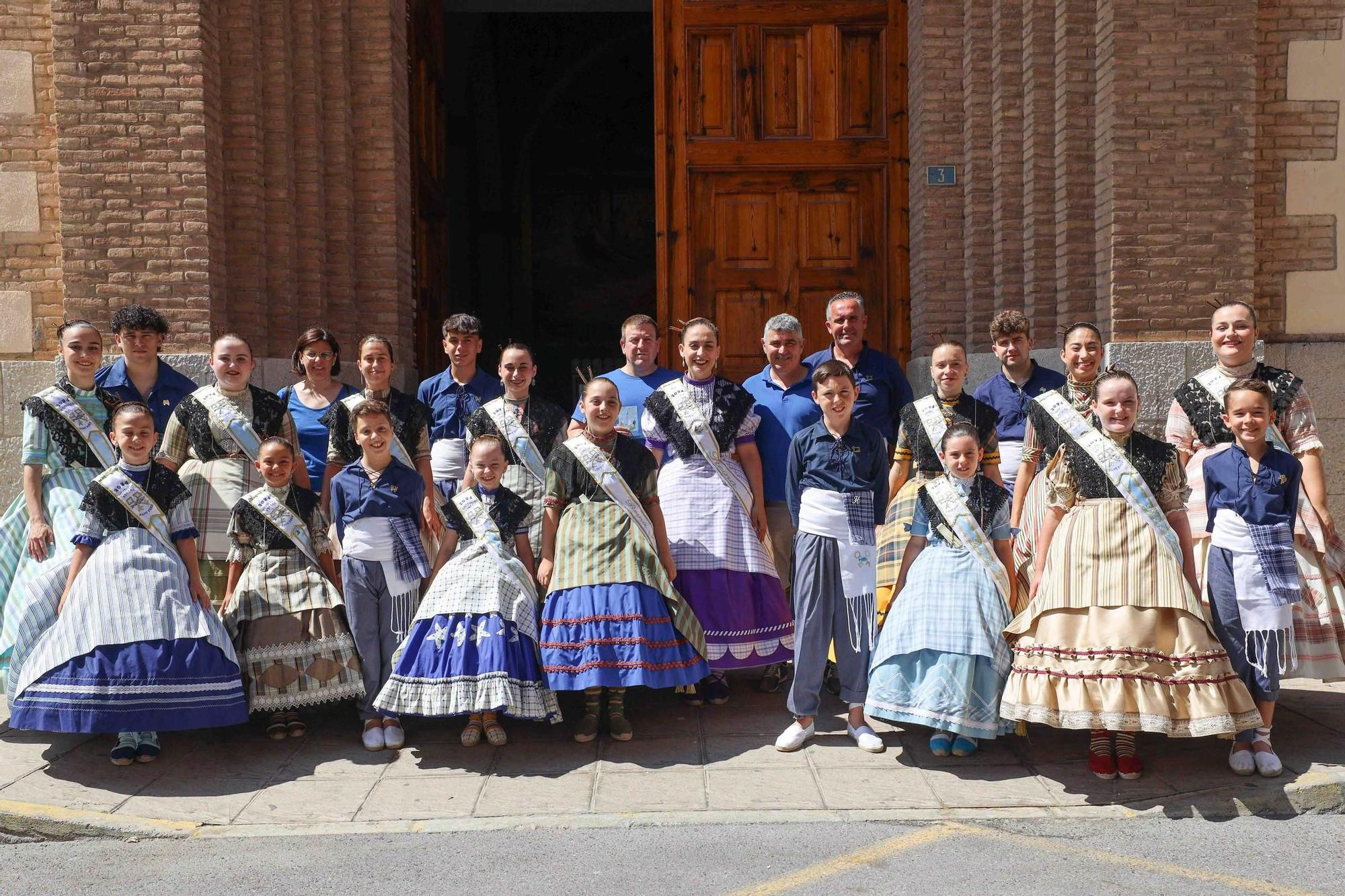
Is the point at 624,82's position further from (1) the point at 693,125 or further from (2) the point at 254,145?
(2) the point at 254,145

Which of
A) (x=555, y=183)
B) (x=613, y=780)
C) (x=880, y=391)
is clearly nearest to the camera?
(x=613, y=780)

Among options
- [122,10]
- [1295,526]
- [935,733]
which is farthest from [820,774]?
[122,10]

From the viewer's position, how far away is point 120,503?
5039 millimetres

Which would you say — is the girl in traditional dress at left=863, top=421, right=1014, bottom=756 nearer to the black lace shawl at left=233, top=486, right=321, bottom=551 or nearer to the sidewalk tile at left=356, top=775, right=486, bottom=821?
the sidewalk tile at left=356, top=775, right=486, bottom=821

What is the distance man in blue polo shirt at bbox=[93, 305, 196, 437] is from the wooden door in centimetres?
375

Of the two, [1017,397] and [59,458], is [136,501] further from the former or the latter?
[1017,397]

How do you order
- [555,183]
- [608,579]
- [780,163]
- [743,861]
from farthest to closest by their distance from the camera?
[555,183], [780,163], [608,579], [743,861]

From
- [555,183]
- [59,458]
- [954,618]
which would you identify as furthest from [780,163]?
[555,183]

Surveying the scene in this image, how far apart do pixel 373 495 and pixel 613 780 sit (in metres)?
1.59

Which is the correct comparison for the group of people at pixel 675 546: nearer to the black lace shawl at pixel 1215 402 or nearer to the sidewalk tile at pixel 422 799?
the black lace shawl at pixel 1215 402

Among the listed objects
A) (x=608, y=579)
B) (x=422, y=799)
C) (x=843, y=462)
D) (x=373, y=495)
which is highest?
(x=843, y=462)

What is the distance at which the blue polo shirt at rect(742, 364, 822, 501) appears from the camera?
5.79 meters

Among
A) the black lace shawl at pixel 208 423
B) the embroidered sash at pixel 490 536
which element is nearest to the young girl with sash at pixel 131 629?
the black lace shawl at pixel 208 423

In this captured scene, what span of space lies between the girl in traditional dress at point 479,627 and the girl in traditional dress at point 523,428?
236 mm
